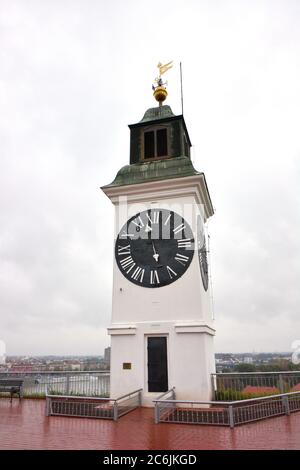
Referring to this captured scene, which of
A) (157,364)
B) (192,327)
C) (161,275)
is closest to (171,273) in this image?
(161,275)

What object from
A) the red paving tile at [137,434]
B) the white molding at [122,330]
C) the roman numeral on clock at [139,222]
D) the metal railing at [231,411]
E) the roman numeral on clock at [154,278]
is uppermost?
the roman numeral on clock at [139,222]

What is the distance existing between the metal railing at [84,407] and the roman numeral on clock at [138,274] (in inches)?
153

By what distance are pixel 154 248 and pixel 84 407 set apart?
5.60 metres

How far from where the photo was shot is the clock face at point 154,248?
12645mm

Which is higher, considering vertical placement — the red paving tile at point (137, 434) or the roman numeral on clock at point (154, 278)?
the roman numeral on clock at point (154, 278)

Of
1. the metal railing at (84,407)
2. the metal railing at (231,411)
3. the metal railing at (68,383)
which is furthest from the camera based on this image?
the metal railing at (68,383)

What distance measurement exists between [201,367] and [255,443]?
175 inches

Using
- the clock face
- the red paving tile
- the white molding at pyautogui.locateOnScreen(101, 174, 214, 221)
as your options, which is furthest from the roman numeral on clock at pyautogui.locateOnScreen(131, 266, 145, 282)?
the red paving tile

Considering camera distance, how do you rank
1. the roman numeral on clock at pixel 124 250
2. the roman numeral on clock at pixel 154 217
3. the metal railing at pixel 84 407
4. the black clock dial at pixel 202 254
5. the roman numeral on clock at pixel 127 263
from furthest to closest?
1. the roman numeral on clock at pixel 154 217
2. the roman numeral on clock at pixel 124 250
3. the black clock dial at pixel 202 254
4. the roman numeral on clock at pixel 127 263
5. the metal railing at pixel 84 407

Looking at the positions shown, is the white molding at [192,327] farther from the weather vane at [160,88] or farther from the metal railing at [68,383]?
the weather vane at [160,88]

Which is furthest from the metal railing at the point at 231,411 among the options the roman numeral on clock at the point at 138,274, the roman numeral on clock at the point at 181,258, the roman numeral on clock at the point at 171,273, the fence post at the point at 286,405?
the roman numeral on clock at the point at 181,258

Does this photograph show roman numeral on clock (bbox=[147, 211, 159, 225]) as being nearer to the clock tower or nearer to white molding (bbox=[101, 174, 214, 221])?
the clock tower

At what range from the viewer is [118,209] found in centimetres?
1414

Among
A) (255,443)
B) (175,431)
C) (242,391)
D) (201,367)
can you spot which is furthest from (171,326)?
(255,443)
